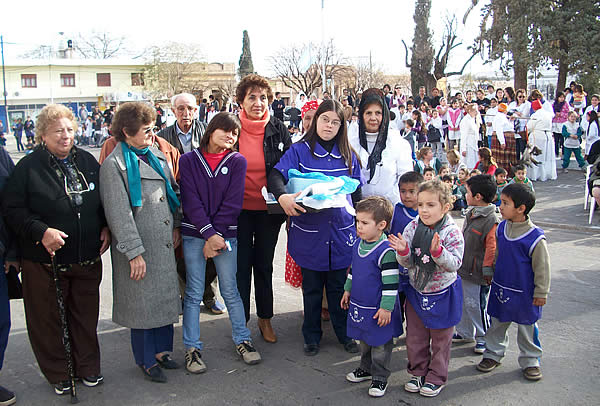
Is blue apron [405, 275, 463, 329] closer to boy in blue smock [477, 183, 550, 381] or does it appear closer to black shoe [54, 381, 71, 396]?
boy in blue smock [477, 183, 550, 381]

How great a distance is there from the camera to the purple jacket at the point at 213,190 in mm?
4090

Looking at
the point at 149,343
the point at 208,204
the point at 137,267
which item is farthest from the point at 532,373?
the point at 137,267

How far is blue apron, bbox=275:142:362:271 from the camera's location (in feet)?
13.8

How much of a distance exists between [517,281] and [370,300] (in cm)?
108

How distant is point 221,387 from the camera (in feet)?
12.6

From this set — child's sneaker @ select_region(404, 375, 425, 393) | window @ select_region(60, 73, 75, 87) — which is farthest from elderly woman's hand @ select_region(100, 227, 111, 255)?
window @ select_region(60, 73, 75, 87)

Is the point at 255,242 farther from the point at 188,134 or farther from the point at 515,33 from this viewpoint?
the point at 515,33

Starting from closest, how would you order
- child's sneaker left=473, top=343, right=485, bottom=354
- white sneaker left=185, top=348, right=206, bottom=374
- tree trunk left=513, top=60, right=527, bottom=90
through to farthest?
white sneaker left=185, top=348, right=206, bottom=374, child's sneaker left=473, top=343, right=485, bottom=354, tree trunk left=513, top=60, right=527, bottom=90

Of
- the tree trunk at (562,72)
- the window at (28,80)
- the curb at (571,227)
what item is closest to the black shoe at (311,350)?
the curb at (571,227)

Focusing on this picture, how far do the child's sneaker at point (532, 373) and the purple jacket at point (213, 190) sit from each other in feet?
7.95

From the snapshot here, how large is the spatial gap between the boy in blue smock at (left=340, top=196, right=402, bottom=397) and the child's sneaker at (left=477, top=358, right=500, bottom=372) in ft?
2.44

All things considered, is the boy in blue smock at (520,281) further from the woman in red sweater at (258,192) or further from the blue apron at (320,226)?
the woman in red sweater at (258,192)

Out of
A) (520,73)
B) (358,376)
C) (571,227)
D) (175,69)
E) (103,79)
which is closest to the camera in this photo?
(358,376)

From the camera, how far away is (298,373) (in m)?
4.01
